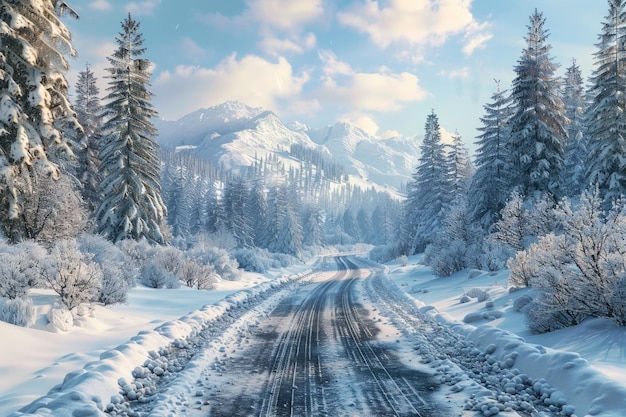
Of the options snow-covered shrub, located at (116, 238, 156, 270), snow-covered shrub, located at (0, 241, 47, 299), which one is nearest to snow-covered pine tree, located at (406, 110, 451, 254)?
snow-covered shrub, located at (116, 238, 156, 270)

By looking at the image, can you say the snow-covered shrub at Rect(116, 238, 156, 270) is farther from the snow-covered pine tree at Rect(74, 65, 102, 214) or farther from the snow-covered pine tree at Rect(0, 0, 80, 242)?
the snow-covered pine tree at Rect(74, 65, 102, 214)

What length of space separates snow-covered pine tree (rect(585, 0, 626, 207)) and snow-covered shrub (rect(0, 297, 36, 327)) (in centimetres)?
2801

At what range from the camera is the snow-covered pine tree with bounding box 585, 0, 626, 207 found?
24.5m

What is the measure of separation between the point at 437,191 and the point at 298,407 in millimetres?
39000

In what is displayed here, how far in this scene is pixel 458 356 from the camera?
820 cm

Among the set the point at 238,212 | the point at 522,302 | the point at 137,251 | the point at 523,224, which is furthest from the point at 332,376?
the point at 238,212

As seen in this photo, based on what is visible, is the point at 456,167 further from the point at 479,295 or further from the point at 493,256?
the point at 479,295

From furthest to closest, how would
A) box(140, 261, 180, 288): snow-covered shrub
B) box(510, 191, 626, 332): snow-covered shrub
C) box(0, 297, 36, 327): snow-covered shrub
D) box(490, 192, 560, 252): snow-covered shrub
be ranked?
box(140, 261, 180, 288): snow-covered shrub → box(490, 192, 560, 252): snow-covered shrub → box(0, 297, 36, 327): snow-covered shrub → box(510, 191, 626, 332): snow-covered shrub

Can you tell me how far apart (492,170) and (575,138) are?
1406 centimetres

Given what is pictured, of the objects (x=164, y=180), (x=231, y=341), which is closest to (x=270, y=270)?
(x=231, y=341)

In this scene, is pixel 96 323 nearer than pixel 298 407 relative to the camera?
No

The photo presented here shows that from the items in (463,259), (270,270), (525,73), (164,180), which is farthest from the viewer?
(164,180)

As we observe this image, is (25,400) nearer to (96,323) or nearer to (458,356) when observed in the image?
(96,323)

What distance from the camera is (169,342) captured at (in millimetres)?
9203
